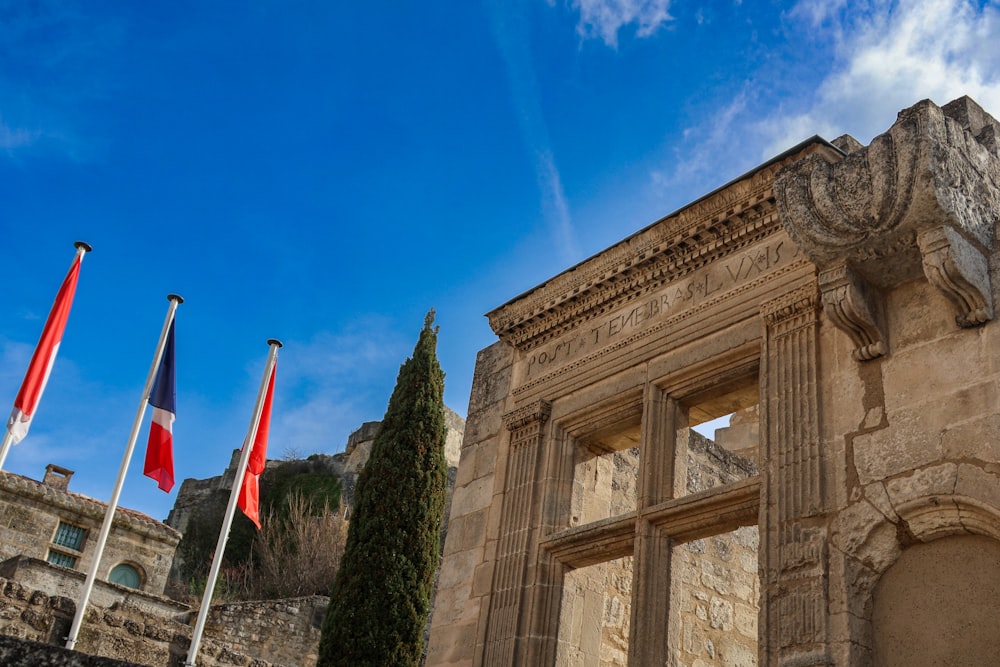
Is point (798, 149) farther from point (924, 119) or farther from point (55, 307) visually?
point (55, 307)

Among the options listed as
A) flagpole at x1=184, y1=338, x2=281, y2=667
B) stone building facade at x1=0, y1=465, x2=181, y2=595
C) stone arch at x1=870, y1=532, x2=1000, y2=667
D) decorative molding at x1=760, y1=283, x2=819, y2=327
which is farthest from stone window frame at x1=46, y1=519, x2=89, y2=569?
stone arch at x1=870, y1=532, x2=1000, y2=667

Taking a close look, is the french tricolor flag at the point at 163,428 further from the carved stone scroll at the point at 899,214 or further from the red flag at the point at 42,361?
the carved stone scroll at the point at 899,214

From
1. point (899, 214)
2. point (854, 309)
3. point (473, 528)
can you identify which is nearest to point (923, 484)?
point (854, 309)

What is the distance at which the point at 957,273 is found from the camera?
15.6 ft

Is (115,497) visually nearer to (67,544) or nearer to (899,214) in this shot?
(899,214)

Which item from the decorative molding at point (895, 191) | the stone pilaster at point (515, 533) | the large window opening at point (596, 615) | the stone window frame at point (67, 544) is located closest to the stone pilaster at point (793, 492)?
the decorative molding at point (895, 191)

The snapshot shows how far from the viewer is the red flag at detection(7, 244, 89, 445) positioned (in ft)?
29.1

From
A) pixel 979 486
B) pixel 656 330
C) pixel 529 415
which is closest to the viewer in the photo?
pixel 979 486

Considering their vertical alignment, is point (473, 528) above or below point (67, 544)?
below

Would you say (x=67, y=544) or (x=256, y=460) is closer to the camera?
(x=256, y=460)

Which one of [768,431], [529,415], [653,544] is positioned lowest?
[653,544]

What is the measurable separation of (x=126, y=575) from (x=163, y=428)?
49.2 ft

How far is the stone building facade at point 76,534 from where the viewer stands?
73.3 ft

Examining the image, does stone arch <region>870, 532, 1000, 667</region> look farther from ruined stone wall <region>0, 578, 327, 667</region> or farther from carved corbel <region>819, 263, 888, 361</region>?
ruined stone wall <region>0, 578, 327, 667</region>
